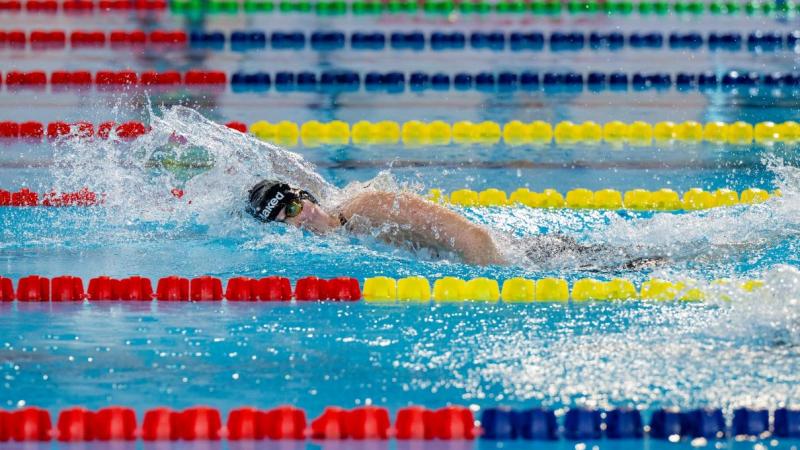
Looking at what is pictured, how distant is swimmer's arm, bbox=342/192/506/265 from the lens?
16.4 ft

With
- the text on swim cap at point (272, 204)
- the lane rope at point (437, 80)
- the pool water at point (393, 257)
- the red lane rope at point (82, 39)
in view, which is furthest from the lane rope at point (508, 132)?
the text on swim cap at point (272, 204)

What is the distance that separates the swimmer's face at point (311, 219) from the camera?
196 inches

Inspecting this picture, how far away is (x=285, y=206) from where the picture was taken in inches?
194

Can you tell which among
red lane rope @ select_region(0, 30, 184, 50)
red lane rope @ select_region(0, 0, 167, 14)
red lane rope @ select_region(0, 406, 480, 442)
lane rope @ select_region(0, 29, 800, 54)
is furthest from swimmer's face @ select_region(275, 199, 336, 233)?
red lane rope @ select_region(0, 0, 167, 14)

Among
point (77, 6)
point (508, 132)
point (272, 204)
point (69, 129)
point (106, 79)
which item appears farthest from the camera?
point (77, 6)

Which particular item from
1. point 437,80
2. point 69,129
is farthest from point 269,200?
point 437,80

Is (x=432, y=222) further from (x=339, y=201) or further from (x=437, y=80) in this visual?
(x=437, y=80)

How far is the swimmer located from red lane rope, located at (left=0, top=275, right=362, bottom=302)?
1.31 feet

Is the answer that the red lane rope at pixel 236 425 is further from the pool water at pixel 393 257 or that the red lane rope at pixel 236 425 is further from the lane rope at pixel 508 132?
the lane rope at pixel 508 132

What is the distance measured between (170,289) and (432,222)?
3.31 feet

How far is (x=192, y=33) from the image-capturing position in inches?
375

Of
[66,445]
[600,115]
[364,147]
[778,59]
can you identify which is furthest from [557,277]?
[778,59]

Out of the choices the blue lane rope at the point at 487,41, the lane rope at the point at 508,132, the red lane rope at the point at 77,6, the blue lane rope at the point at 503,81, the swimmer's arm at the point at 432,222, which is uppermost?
the red lane rope at the point at 77,6

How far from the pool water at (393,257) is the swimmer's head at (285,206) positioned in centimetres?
17
